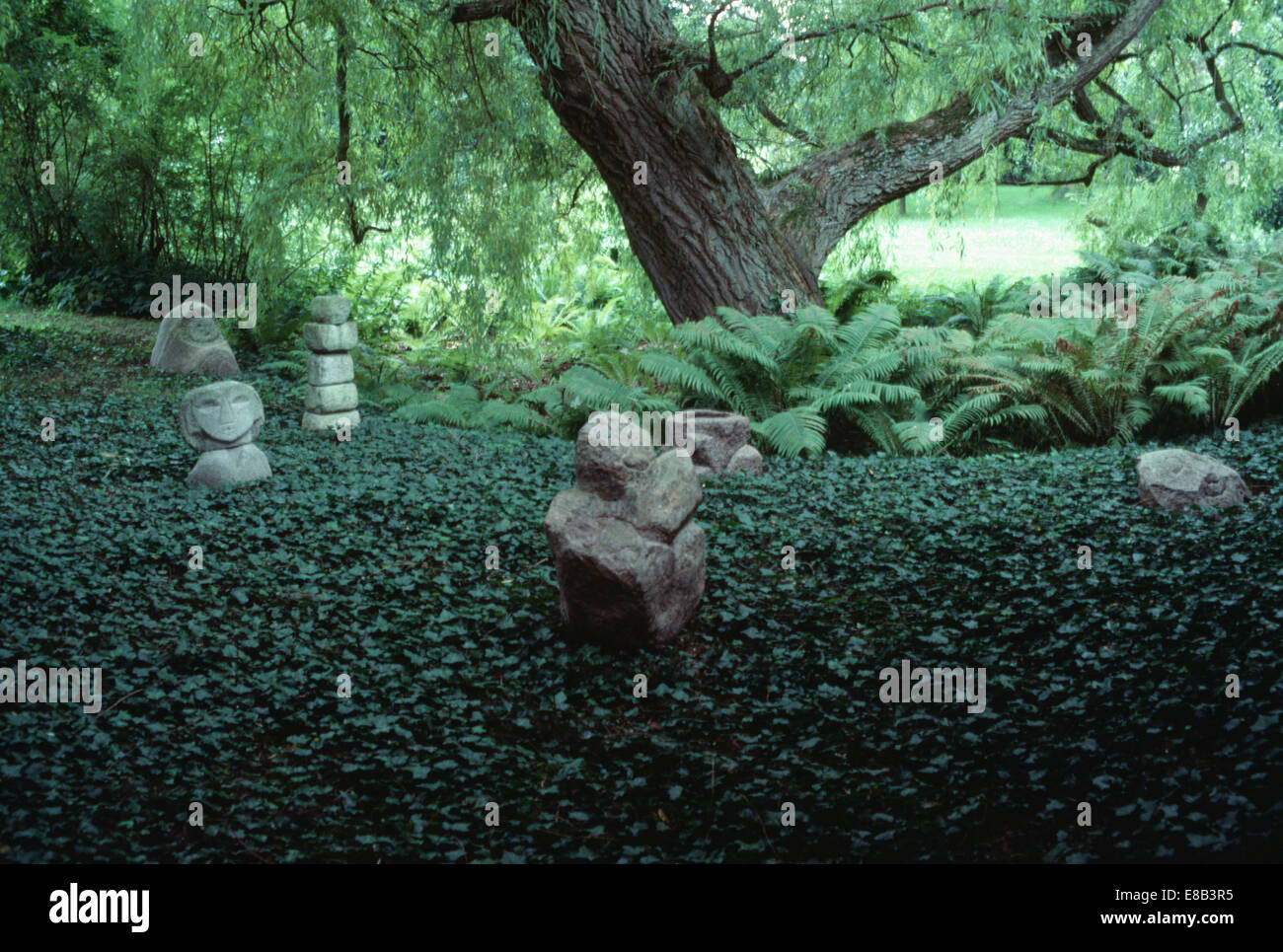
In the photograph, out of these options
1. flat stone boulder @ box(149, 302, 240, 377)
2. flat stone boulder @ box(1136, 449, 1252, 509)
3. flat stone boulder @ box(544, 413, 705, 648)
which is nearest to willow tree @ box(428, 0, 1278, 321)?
flat stone boulder @ box(1136, 449, 1252, 509)

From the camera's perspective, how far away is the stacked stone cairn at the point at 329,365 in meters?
8.54

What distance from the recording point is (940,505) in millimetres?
5957

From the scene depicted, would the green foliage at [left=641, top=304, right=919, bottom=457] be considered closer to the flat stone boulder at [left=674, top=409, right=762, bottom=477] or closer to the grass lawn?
the flat stone boulder at [left=674, top=409, right=762, bottom=477]

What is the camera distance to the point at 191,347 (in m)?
10.9

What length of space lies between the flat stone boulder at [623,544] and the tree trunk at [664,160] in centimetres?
388

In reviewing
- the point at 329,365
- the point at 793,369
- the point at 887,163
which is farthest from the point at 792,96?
the point at 329,365

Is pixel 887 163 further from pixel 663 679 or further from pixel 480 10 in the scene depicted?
pixel 663 679

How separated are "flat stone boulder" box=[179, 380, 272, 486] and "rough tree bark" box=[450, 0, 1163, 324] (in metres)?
3.09

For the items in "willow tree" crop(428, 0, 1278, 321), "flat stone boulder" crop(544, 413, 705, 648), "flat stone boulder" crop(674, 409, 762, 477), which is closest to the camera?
"flat stone boulder" crop(544, 413, 705, 648)

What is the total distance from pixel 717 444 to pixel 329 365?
3.50 m

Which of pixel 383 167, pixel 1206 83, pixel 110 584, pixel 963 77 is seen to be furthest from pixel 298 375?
pixel 1206 83

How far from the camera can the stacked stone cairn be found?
28.0 ft

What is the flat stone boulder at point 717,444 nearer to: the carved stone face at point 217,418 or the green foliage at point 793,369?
the green foliage at point 793,369

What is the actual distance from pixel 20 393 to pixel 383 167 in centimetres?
387
